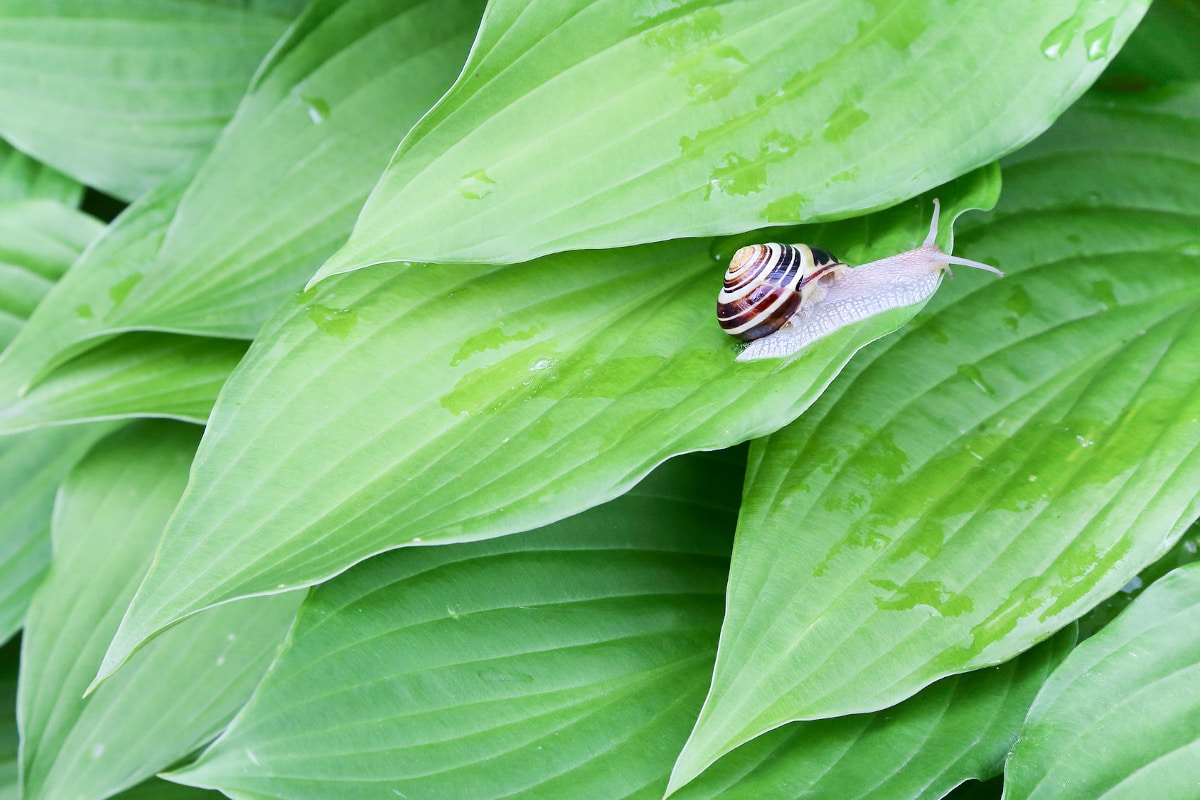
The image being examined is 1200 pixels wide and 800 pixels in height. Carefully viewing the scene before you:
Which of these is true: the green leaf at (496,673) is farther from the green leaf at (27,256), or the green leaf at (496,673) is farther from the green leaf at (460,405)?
the green leaf at (27,256)

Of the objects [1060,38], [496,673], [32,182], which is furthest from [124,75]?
[1060,38]

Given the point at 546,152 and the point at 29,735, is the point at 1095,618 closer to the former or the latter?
the point at 546,152

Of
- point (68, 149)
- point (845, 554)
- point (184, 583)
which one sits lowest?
point (845, 554)

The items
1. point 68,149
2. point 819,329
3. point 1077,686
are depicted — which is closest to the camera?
point 1077,686

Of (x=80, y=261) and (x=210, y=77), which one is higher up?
(x=210, y=77)

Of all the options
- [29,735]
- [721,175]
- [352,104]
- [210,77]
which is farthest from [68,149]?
[721,175]

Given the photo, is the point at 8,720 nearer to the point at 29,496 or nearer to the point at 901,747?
the point at 29,496

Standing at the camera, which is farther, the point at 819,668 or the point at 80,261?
the point at 80,261
